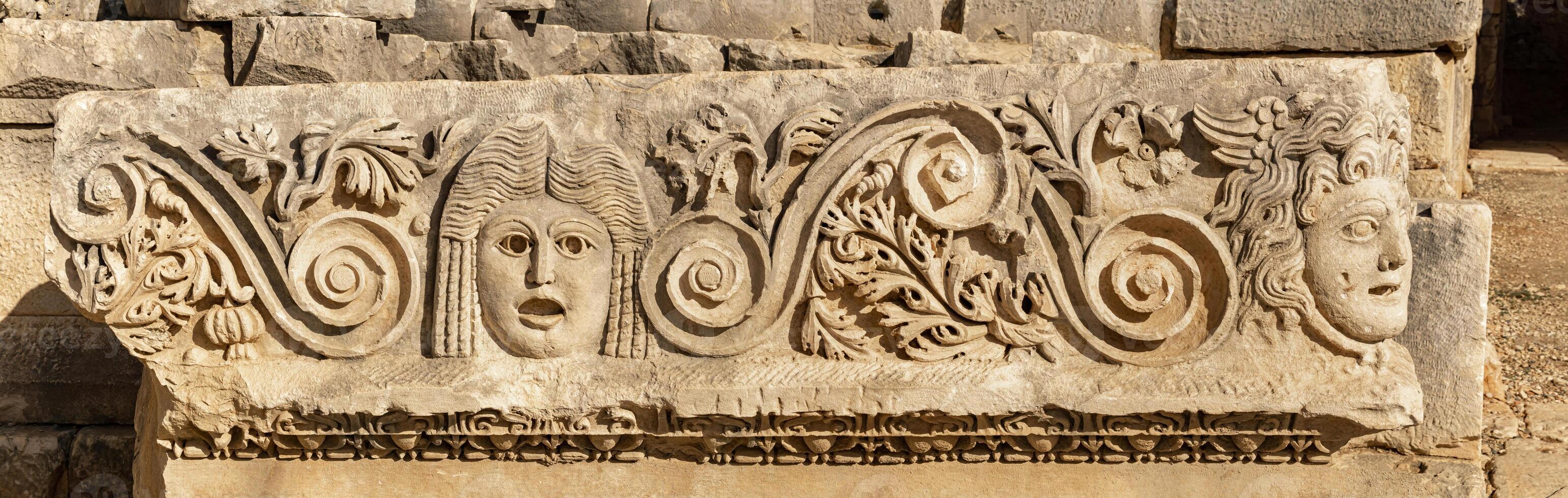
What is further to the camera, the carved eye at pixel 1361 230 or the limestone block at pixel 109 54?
the limestone block at pixel 109 54

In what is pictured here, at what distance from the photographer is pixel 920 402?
8.68 feet

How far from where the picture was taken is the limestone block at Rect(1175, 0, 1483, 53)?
3160 mm

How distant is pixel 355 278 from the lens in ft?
9.14

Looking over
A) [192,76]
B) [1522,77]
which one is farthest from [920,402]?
[1522,77]

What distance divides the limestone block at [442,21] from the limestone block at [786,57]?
0.79m

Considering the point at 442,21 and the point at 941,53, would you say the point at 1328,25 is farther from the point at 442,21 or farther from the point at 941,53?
the point at 442,21

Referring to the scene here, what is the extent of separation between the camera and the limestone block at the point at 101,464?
364 cm

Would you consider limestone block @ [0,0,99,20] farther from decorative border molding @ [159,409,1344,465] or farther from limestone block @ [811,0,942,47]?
limestone block @ [811,0,942,47]

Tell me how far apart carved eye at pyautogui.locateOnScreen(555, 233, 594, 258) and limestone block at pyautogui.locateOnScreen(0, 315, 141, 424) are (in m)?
1.82

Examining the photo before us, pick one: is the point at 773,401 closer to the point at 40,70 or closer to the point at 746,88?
the point at 746,88

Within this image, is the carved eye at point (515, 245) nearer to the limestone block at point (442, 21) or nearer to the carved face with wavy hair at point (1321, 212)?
the limestone block at point (442, 21)

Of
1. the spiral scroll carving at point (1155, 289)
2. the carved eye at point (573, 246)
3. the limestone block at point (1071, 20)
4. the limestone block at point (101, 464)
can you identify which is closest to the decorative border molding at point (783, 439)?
the spiral scroll carving at point (1155, 289)

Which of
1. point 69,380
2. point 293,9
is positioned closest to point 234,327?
point 293,9

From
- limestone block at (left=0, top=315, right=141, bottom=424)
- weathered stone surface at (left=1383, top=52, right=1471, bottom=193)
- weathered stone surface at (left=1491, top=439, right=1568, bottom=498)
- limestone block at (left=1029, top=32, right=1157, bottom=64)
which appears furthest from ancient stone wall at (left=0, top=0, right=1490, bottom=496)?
limestone block at (left=0, top=315, right=141, bottom=424)
